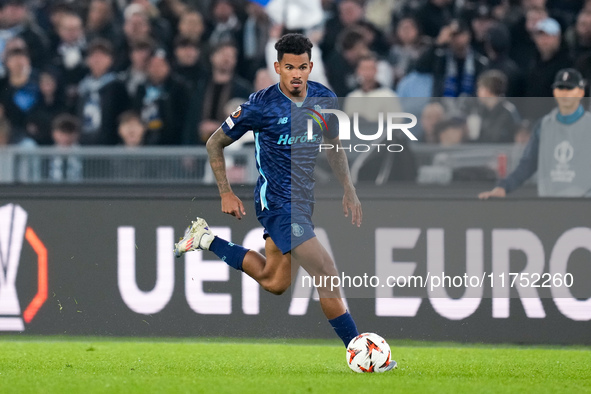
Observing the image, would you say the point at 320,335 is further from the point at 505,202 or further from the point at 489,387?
the point at 489,387

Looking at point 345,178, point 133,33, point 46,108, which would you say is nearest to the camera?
point 345,178

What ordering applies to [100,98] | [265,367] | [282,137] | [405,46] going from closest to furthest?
[282,137] < [265,367] < [100,98] < [405,46]

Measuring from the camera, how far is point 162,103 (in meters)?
10.9

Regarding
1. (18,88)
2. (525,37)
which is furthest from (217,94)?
(525,37)

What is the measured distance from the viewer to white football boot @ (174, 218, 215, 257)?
7066 millimetres

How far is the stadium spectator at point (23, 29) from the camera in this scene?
11938 mm

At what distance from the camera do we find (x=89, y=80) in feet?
37.6

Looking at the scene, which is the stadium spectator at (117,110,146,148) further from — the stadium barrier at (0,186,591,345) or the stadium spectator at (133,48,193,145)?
the stadium barrier at (0,186,591,345)

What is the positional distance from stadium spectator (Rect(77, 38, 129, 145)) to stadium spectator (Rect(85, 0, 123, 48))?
1.50 ft

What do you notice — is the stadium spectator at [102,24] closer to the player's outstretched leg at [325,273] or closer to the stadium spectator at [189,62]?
the stadium spectator at [189,62]

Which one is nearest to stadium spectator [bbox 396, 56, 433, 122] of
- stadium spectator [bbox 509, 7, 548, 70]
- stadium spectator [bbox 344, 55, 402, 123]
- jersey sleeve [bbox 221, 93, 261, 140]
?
stadium spectator [bbox 344, 55, 402, 123]

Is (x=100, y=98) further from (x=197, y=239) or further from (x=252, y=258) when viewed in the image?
(x=252, y=258)

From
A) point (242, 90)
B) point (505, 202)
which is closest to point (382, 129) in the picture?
point (505, 202)

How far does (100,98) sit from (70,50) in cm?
116
